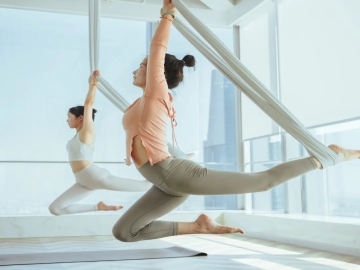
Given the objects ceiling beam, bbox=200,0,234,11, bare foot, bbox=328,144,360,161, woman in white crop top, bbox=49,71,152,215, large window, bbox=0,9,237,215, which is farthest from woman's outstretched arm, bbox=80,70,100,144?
ceiling beam, bbox=200,0,234,11

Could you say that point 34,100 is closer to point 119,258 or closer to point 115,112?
point 115,112

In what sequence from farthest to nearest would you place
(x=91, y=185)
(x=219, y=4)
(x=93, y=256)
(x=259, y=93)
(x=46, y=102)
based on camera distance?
(x=219, y=4) → (x=46, y=102) → (x=91, y=185) → (x=93, y=256) → (x=259, y=93)

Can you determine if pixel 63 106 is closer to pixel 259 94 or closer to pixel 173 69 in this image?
pixel 173 69

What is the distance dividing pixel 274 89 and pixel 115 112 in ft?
7.62

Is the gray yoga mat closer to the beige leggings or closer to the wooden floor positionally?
the wooden floor

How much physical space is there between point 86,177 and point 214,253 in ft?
4.56

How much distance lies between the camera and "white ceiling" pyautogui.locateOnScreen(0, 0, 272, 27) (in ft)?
22.2

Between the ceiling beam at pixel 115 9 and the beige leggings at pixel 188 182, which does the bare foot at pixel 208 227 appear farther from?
the ceiling beam at pixel 115 9

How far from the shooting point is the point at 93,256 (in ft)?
13.1

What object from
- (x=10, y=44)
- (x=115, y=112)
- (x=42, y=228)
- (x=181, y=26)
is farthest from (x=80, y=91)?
(x=181, y=26)

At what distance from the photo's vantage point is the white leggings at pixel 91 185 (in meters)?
4.03

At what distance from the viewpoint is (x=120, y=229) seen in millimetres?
2719

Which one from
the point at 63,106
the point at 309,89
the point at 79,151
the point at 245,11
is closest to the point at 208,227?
the point at 79,151

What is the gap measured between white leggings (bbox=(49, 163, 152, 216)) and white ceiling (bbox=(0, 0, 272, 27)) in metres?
3.60
